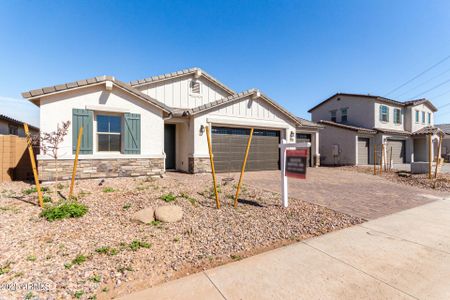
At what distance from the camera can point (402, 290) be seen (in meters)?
2.55

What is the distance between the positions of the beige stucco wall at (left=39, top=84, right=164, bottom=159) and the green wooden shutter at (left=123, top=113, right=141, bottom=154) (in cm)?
18

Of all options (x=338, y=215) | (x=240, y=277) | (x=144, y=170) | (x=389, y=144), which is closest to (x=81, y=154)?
(x=144, y=170)

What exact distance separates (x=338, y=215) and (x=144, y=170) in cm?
776

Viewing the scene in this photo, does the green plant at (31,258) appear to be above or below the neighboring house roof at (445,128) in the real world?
below

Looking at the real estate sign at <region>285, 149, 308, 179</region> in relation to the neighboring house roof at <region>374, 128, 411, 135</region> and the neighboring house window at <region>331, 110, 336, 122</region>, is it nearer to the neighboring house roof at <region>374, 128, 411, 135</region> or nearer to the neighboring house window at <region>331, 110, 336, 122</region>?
the neighboring house roof at <region>374, 128, 411, 135</region>

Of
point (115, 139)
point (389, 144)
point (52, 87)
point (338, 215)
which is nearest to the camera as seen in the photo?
point (338, 215)

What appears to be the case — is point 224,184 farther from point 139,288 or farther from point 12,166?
point 12,166

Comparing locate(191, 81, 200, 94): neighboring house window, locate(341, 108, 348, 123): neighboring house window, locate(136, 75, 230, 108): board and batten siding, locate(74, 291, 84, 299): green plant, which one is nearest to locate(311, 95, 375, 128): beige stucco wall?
locate(341, 108, 348, 123): neighboring house window

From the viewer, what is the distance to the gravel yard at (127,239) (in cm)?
266

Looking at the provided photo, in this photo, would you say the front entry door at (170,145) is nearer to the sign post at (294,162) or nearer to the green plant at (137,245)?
the sign post at (294,162)

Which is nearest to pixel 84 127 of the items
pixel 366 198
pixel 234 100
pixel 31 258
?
pixel 31 258

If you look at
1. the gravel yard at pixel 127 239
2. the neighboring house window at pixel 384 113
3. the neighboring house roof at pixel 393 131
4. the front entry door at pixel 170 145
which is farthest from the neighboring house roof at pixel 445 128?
the gravel yard at pixel 127 239

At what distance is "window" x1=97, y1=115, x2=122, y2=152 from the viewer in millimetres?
8891

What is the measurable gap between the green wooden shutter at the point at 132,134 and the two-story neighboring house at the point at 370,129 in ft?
57.0
